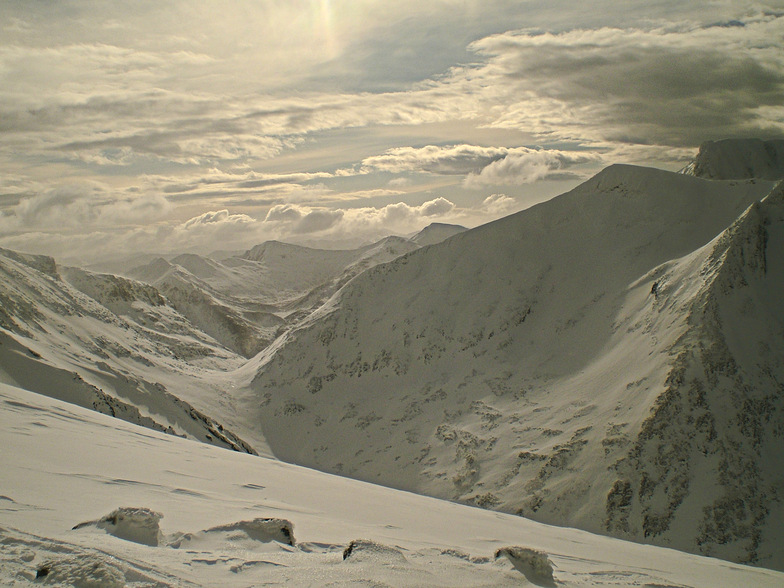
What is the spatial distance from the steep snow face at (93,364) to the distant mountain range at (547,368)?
23 cm

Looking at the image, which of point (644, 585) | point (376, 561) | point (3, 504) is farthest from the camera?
point (644, 585)

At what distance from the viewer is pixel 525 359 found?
131 feet

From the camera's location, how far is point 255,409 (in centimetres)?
4678

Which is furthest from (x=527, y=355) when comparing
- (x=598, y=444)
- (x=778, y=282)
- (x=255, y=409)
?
(x=255, y=409)

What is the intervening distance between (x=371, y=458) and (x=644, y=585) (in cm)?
3102

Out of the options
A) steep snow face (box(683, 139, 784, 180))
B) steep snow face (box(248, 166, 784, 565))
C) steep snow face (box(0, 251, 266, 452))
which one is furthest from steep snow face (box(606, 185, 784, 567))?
steep snow face (box(683, 139, 784, 180))

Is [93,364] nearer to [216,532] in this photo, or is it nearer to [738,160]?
[216,532]

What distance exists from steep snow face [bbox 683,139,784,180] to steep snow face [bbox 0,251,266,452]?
206ft

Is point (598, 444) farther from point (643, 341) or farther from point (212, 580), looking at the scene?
point (212, 580)

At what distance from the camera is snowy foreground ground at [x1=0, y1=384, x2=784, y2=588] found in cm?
485

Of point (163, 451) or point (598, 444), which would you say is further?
point (598, 444)

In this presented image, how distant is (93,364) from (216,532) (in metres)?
32.5

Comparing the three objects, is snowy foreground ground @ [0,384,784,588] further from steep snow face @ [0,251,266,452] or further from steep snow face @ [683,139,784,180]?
steep snow face @ [683,139,784,180]

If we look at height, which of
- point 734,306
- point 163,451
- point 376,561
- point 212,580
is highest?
point 212,580
